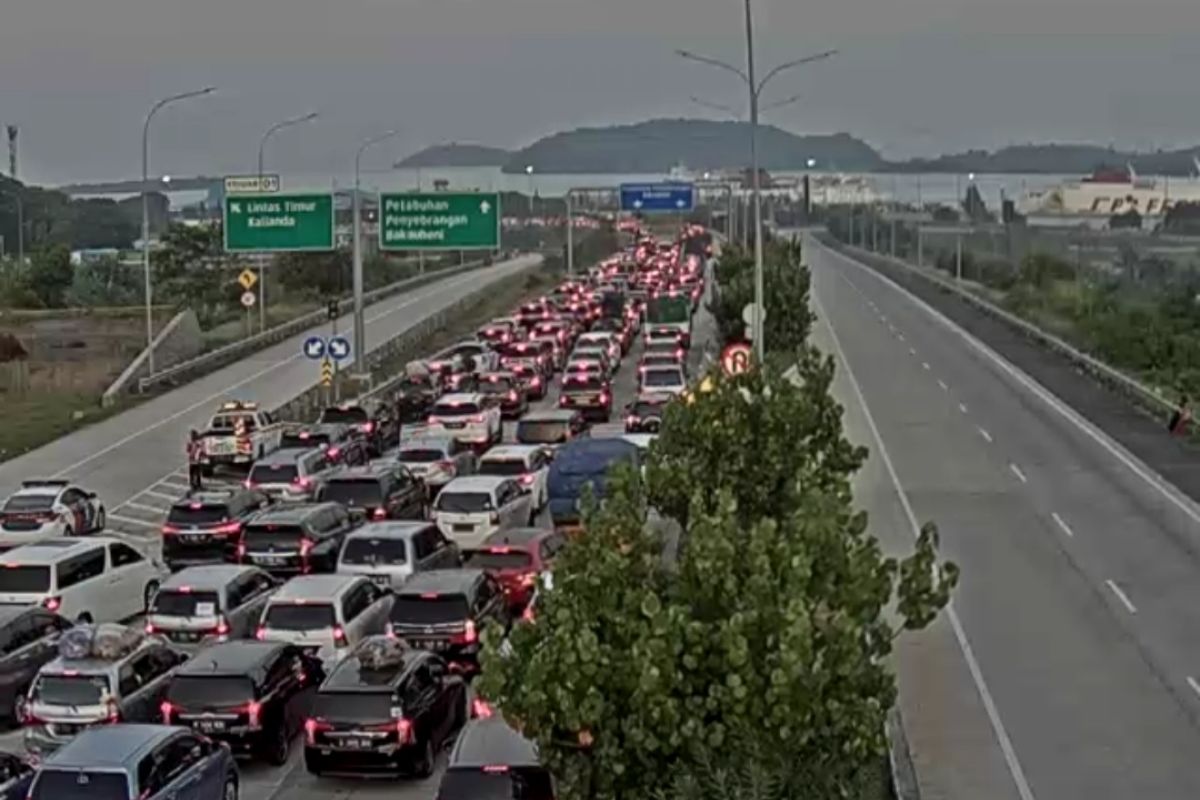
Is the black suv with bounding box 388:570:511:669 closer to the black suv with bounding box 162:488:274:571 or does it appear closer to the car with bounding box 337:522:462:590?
the car with bounding box 337:522:462:590

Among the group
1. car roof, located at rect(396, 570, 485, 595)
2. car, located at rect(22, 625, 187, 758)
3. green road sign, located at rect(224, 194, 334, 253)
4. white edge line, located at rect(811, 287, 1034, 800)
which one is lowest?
white edge line, located at rect(811, 287, 1034, 800)

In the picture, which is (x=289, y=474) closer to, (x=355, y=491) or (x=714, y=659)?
(x=355, y=491)

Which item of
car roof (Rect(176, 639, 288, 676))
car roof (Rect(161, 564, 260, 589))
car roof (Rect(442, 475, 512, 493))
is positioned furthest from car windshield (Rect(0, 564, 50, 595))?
car roof (Rect(442, 475, 512, 493))

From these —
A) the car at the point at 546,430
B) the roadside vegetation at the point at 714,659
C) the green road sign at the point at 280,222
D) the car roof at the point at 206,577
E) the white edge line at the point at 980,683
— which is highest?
the green road sign at the point at 280,222

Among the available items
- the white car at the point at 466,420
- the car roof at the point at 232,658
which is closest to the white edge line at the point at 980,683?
the car roof at the point at 232,658

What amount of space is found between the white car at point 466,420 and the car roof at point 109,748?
81.1 feet

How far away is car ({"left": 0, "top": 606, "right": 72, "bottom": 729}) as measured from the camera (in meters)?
21.3

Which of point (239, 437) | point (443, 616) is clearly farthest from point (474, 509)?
point (239, 437)

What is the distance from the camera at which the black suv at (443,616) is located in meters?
22.4

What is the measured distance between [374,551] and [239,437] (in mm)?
14284

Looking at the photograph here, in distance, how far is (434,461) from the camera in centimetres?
3656

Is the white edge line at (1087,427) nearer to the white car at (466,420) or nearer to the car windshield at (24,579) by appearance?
the white car at (466,420)

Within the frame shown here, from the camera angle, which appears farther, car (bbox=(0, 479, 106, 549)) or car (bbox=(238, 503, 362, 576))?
car (bbox=(0, 479, 106, 549))

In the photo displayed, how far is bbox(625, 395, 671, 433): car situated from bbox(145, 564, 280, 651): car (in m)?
16.6
